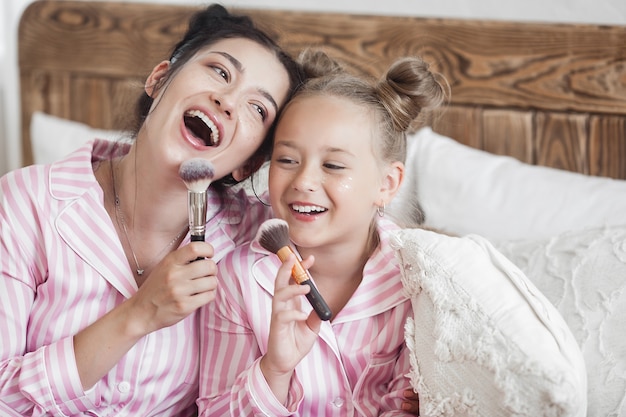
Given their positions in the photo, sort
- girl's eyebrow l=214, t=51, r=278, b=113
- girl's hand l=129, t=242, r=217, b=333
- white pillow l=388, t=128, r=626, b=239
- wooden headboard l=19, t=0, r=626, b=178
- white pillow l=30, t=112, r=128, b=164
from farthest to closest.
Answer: white pillow l=30, t=112, r=128, b=164, wooden headboard l=19, t=0, r=626, b=178, white pillow l=388, t=128, r=626, b=239, girl's eyebrow l=214, t=51, r=278, b=113, girl's hand l=129, t=242, r=217, b=333

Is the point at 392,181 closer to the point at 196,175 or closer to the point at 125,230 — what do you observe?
the point at 196,175

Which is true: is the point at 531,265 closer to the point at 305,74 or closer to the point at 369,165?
the point at 369,165

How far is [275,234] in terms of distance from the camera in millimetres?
1253

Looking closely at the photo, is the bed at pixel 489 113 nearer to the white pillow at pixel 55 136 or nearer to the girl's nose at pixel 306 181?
the white pillow at pixel 55 136

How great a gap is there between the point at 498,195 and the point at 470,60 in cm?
46

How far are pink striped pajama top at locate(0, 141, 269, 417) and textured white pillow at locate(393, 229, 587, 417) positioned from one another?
19.4 inches

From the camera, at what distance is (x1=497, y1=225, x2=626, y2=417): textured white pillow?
4.15 ft

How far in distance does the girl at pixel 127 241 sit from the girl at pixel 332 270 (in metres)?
0.08

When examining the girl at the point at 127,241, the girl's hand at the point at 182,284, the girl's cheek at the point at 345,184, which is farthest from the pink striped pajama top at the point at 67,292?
the girl's cheek at the point at 345,184

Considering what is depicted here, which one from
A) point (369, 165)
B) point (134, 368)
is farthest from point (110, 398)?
point (369, 165)

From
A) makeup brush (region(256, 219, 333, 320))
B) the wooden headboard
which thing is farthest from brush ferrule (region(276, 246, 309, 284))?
the wooden headboard

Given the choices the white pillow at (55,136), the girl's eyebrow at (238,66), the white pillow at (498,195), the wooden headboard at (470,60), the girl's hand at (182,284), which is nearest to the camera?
the girl's hand at (182,284)

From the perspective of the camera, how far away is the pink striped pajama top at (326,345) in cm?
136

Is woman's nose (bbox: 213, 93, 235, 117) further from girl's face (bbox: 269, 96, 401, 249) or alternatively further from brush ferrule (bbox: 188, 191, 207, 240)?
brush ferrule (bbox: 188, 191, 207, 240)
